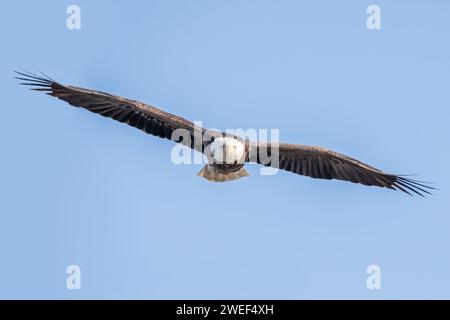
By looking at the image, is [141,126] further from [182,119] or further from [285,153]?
[285,153]

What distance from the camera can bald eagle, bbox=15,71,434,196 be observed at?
71.5 ft

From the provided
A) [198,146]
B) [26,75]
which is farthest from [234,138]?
[26,75]

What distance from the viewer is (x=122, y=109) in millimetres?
22000

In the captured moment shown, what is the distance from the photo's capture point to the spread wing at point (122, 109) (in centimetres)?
2164

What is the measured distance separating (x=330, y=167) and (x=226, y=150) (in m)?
2.13

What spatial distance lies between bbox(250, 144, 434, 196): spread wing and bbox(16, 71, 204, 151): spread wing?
1.66 m

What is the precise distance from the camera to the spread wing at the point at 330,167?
22.6 m

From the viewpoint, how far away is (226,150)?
2181 cm

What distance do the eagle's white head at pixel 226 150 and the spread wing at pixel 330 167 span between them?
2.50ft

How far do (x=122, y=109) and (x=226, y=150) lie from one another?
1927mm

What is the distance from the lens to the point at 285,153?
898 inches

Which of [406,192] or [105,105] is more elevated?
[105,105]

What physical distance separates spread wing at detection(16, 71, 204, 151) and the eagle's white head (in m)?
0.41
